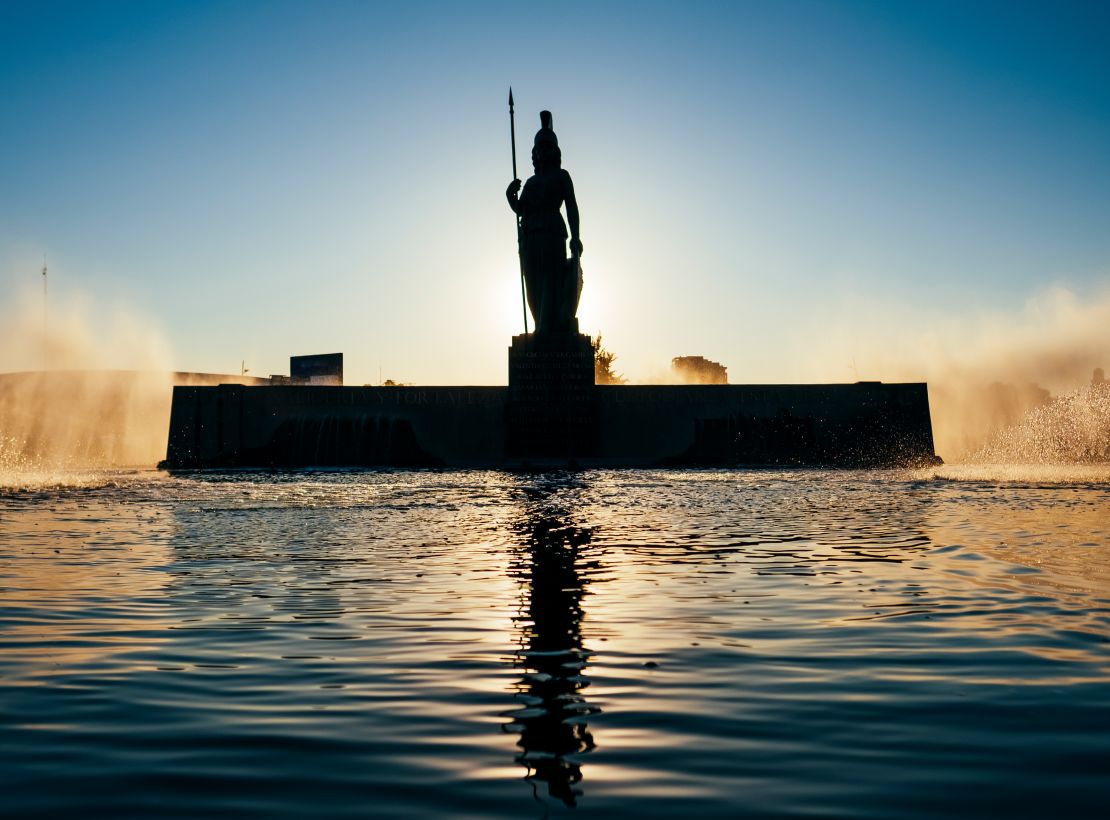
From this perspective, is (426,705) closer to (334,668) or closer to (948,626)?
(334,668)

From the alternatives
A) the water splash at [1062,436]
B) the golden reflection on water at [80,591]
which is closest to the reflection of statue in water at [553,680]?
the golden reflection on water at [80,591]

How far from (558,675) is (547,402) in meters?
26.8

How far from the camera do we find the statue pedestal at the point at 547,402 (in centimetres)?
3111

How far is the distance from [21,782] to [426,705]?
1.38 m

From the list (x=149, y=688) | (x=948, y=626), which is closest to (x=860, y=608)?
(x=948, y=626)

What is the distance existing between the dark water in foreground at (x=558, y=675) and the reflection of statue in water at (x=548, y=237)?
68.8 ft

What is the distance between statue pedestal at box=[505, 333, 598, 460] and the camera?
31.1 metres

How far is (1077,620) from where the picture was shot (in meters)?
5.68

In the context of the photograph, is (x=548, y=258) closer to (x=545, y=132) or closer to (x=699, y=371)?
(x=545, y=132)

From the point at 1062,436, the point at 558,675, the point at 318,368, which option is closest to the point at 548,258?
the point at 1062,436

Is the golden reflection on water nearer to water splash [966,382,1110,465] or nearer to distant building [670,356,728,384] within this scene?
water splash [966,382,1110,465]

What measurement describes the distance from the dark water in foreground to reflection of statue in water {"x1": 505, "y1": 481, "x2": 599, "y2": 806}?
0.06ft

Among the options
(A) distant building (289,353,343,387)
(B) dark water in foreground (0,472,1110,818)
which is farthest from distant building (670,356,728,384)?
(B) dark water in foreground (0,472,1110,818)

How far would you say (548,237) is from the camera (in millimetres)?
30359
